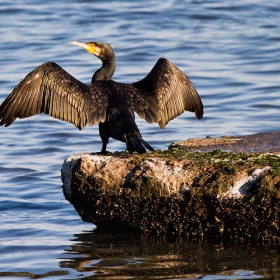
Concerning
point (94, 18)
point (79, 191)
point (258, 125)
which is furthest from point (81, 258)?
point (94, 18)

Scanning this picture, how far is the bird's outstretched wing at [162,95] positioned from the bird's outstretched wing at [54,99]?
358 mm

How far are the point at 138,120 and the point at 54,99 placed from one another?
4.44m

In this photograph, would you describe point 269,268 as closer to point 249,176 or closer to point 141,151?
point 249,176

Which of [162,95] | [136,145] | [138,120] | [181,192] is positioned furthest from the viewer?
[138,120]

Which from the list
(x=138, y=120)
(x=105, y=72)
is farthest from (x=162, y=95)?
(x=138, y=120)

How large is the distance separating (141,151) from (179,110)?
158 cm

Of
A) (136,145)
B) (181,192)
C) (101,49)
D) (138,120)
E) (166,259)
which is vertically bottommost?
(166,259)

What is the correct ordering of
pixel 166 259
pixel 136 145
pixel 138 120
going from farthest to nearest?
pixel 138 120
pixel 136 145
pixel 166 259

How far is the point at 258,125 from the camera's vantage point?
10883 millimetres

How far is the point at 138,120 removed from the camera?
1159 cm

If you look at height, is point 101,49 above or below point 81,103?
above

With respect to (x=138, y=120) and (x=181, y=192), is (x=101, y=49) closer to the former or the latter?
(x=181, y=192)

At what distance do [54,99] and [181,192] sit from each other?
1.97 m

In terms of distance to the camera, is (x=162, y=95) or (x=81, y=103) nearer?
(x=81, y=103)
